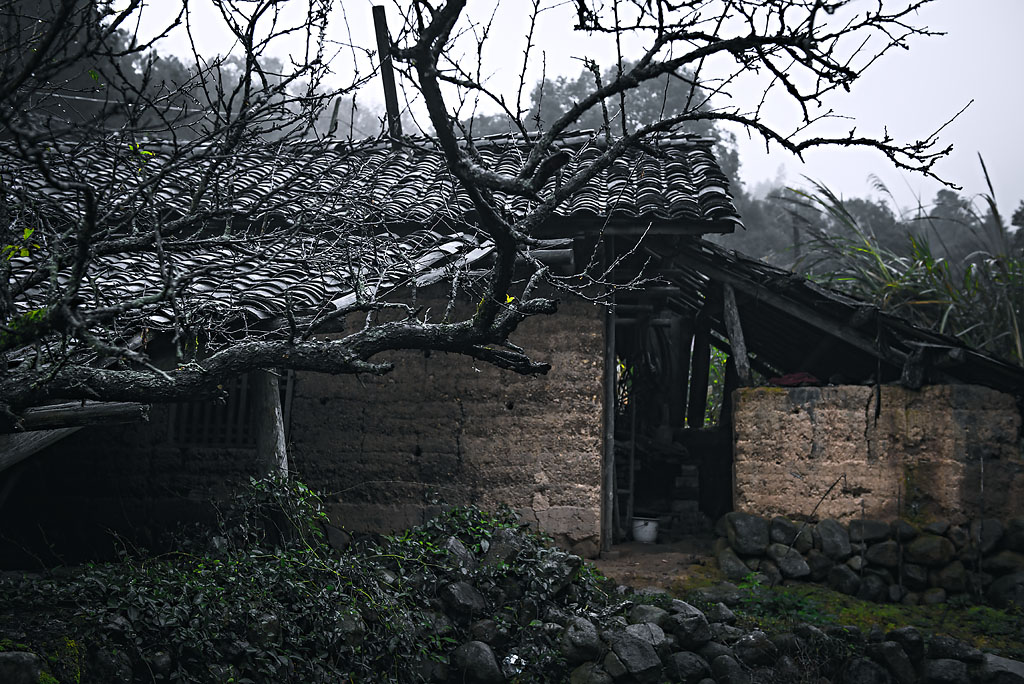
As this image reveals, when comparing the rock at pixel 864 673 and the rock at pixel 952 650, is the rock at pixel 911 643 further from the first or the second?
the rock at pixel 864 673

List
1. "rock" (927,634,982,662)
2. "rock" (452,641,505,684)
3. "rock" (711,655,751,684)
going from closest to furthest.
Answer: "rock" (452,641,505,684) → "rock" (711,655,751,684) → "rock" (927,634,982,662)

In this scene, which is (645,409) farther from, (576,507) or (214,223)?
(214,223)

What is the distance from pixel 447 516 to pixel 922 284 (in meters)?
6.15

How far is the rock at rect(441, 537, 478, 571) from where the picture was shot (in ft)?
17.7

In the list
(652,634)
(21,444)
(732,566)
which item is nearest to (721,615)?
(652,634)

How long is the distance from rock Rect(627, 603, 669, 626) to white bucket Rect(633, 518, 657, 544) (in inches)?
108

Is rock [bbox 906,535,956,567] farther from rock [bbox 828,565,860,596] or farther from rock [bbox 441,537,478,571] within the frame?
rock [bbox 441,537,478,571]

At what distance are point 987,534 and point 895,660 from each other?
1813 millimetres

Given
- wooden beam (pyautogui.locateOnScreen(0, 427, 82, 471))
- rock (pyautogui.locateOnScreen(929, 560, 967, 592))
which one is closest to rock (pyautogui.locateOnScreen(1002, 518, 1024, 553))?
rock (pyautogui.locateOnScreen(929, 560, 967, 592))

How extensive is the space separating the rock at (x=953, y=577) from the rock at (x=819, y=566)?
0.85 metres

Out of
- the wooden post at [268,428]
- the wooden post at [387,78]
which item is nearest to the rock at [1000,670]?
the wooden post at [268,428]

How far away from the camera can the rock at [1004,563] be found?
6.21 meters

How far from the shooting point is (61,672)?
3594 millimetres

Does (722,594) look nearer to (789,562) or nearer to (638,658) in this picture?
(789,562)
